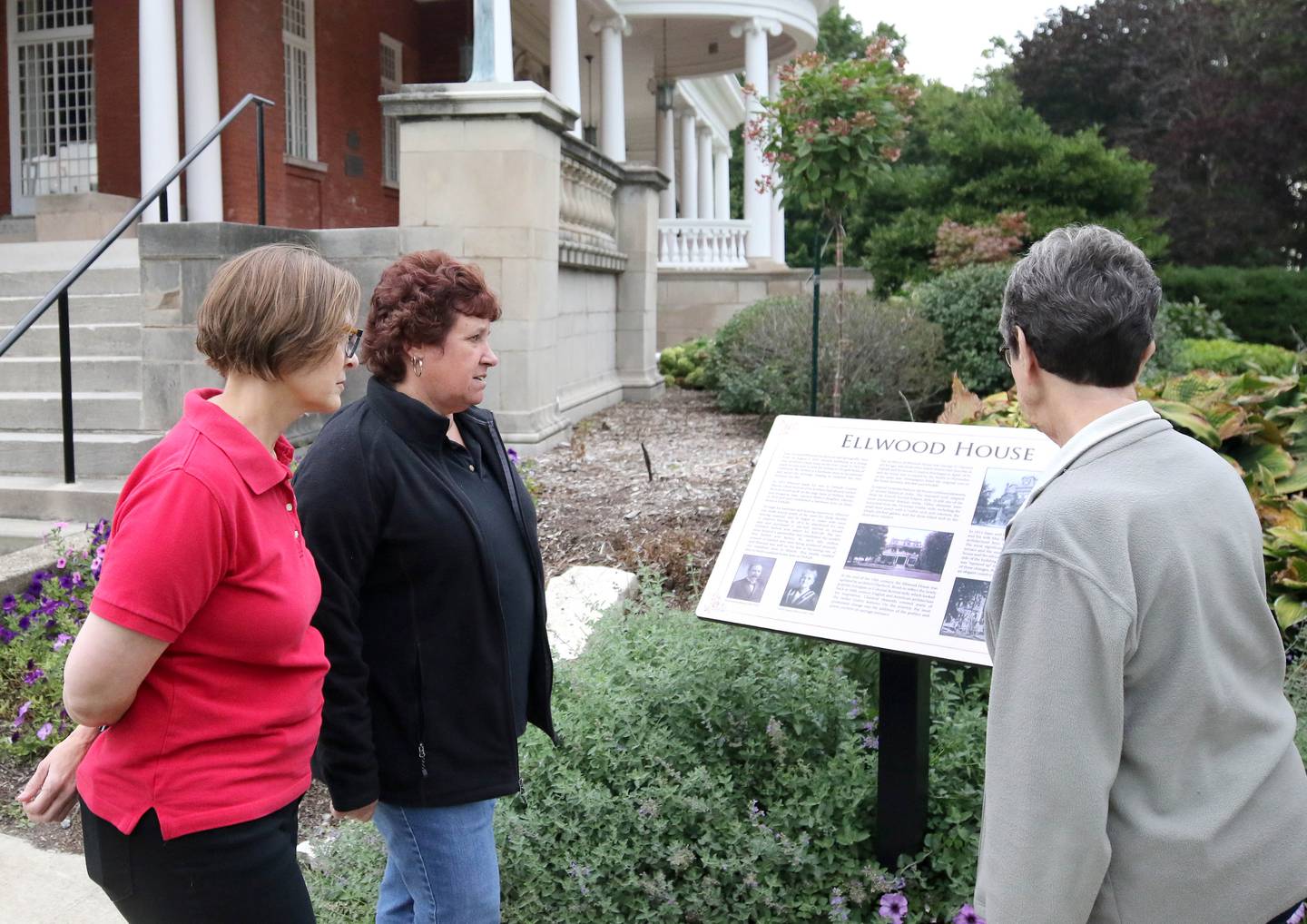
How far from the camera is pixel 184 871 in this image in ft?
6.27

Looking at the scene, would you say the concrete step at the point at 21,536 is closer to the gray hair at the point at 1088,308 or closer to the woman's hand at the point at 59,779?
the woman's hand at the point at 59,779

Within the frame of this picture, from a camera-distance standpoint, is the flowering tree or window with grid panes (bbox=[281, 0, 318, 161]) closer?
the flowering tree

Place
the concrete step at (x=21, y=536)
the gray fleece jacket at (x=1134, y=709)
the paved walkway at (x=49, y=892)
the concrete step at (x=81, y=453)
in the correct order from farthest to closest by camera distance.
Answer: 1. the concrete step at (x=81, y=453)
2. the concrete step at (x=21, y=536)
3. the paved walkway at (x=49, y=892)
4. the gray fleece jacket at (x=1134, y=709)

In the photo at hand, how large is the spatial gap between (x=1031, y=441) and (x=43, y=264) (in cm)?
1021

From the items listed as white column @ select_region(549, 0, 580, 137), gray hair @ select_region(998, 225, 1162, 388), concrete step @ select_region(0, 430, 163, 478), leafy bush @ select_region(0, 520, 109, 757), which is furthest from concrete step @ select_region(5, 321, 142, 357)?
white column @ select_region(549, 0, 580, 137)

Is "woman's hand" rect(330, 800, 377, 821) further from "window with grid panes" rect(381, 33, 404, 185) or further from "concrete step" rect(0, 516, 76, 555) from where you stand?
"window with grid panes" rect(381, 33, 404, 185)

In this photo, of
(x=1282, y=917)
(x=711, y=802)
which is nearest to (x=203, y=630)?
(x=711, y=802)

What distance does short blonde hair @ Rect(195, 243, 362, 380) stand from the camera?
2033mm

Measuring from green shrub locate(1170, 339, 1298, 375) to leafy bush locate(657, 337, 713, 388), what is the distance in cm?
525

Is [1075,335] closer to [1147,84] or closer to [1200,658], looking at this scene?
[1200,658]

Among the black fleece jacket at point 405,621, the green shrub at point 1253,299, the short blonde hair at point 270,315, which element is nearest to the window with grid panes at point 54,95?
the black fleece jacket at point 405,621

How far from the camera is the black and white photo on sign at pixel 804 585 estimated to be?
2.97 meters

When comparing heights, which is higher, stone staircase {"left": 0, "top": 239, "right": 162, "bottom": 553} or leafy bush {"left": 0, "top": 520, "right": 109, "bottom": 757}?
stone staircase {"left": 0, "top": 239, "right": 162, "bottom": 553}

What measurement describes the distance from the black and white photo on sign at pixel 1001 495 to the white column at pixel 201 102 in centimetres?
1121
